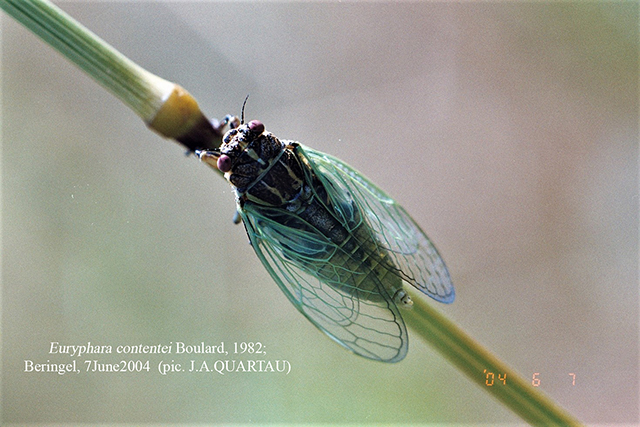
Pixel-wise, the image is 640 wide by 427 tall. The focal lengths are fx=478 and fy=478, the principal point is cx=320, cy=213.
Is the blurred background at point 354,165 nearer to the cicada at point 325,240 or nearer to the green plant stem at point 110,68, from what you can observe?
the cicada at point 325,240

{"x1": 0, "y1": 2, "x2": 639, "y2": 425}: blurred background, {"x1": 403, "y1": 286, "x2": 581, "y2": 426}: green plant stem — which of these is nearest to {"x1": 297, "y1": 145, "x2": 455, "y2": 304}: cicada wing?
{"x1": 403, "y1": 286, "x2": 581, "y2": 426}: green plant stem

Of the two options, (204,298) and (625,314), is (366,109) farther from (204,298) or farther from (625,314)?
(625,314)

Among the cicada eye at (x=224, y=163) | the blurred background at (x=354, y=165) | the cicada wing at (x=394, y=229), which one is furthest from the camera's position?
the blurred background at (x=354, y=165)

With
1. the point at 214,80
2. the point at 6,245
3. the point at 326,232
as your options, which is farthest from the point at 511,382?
the point at 6,245

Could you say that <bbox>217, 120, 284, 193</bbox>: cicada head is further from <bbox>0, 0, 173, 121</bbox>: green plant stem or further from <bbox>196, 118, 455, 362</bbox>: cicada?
<bbox>0, 0, 173, 121</bbox>: green plant stem

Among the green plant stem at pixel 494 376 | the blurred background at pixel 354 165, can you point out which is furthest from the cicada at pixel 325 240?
the blurred background at pixel 354 165

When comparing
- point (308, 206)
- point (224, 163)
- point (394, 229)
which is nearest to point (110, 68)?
point (224, 163)

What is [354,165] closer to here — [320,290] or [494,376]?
[320,290]
